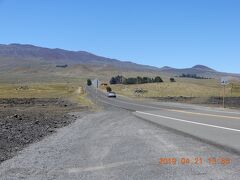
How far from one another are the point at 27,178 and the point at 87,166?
1465mm

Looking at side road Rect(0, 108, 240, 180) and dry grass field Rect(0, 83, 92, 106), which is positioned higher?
side road Rect(0, 108, 240, 180)

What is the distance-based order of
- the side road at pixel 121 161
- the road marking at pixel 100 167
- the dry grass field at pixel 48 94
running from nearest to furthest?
the side road at pixel 121 161, the road marking at pixel 100 167, the dry grass field at pixel 48 94

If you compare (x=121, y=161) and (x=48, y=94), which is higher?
(x=121, y=161)

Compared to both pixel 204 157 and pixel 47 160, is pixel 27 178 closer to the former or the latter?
pixel 47 160

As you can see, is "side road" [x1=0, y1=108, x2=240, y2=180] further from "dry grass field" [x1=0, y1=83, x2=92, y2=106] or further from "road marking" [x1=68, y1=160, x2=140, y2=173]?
"dry grass field" [x1=0, y1=83, x2=92, y2=106]

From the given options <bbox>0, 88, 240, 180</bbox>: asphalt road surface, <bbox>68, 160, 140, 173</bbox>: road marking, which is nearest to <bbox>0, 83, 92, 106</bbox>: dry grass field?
<bbox>0, 88, 240, 180</bbox>: asphalt road surface

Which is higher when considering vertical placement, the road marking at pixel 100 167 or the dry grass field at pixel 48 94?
the road marking at pixel 100 167

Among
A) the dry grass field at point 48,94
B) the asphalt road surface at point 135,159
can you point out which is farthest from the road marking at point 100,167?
the dry grass field at point 48,94

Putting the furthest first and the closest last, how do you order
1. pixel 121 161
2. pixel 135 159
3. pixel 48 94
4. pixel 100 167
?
pixel 48 94, pixel 135 159, pixel 121 161, pixel 100 167

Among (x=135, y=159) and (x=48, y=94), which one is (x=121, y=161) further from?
(x=48, y=94)

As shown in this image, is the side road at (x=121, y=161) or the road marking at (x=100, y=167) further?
the road marking at (x=100, y=167)

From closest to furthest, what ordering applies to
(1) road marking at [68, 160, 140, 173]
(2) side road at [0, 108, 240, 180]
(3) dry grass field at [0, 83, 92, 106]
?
(2) side road at [0, 108, 240, 180] → (1) road marking at [68, 160, 140, 173] → (3) dry grass field at [0, 83, 92, 106]

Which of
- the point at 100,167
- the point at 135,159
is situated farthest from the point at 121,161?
the point at 100,167

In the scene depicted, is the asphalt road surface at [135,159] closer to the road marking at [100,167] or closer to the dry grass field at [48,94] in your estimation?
the road marking at [100,167]
